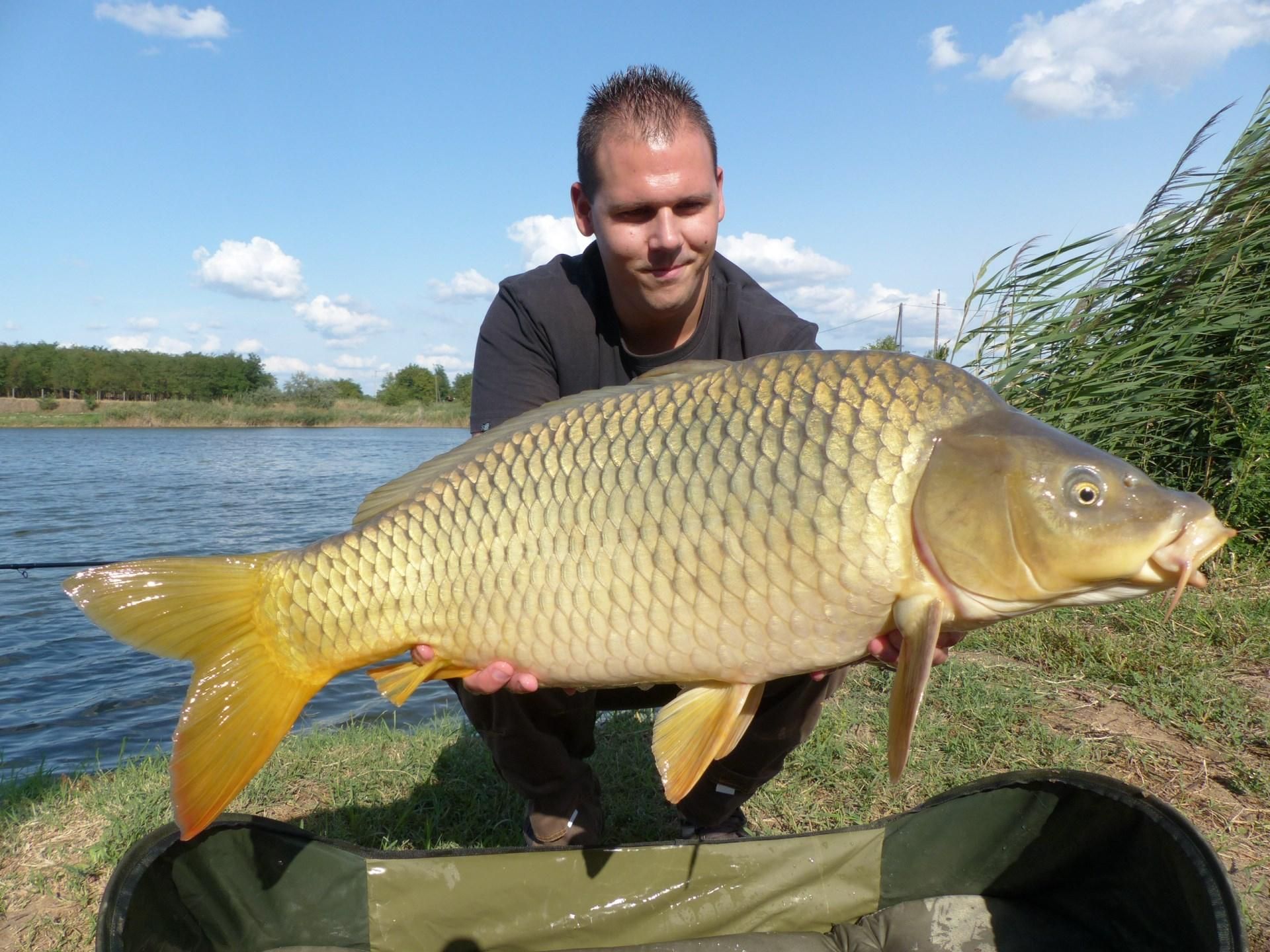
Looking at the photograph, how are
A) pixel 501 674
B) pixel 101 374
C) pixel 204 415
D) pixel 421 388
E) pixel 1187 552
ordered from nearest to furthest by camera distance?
pixel 1187 552 → pixel 501 674 → pixel 204 415 → pixel 101 374 → pixel 421 388

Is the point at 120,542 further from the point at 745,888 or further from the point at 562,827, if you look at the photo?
the point at 745,888

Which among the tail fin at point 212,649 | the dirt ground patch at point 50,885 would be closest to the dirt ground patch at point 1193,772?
the tail fin at point 212,649

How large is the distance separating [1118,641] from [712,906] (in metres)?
1.75

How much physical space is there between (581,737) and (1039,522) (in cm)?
116

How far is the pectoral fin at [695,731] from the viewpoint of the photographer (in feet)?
4.30

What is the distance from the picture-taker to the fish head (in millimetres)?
1126

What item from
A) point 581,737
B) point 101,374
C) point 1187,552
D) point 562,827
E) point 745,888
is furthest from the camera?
point 101,374

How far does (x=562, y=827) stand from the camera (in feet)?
6.15

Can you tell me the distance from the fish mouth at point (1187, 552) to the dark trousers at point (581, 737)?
760 millimetres

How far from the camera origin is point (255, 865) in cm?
157

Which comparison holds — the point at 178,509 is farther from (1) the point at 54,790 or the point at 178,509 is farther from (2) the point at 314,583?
(2) the point at 314,583

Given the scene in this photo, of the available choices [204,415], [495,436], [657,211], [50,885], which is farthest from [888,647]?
[204,415]

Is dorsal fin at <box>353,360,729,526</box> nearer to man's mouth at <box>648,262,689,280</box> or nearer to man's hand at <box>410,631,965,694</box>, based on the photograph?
man's hand at <box>410,631,965,694</box>

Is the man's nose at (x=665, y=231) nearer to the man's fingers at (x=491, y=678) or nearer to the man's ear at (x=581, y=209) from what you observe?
the man's ear at (x=581, y=209)
